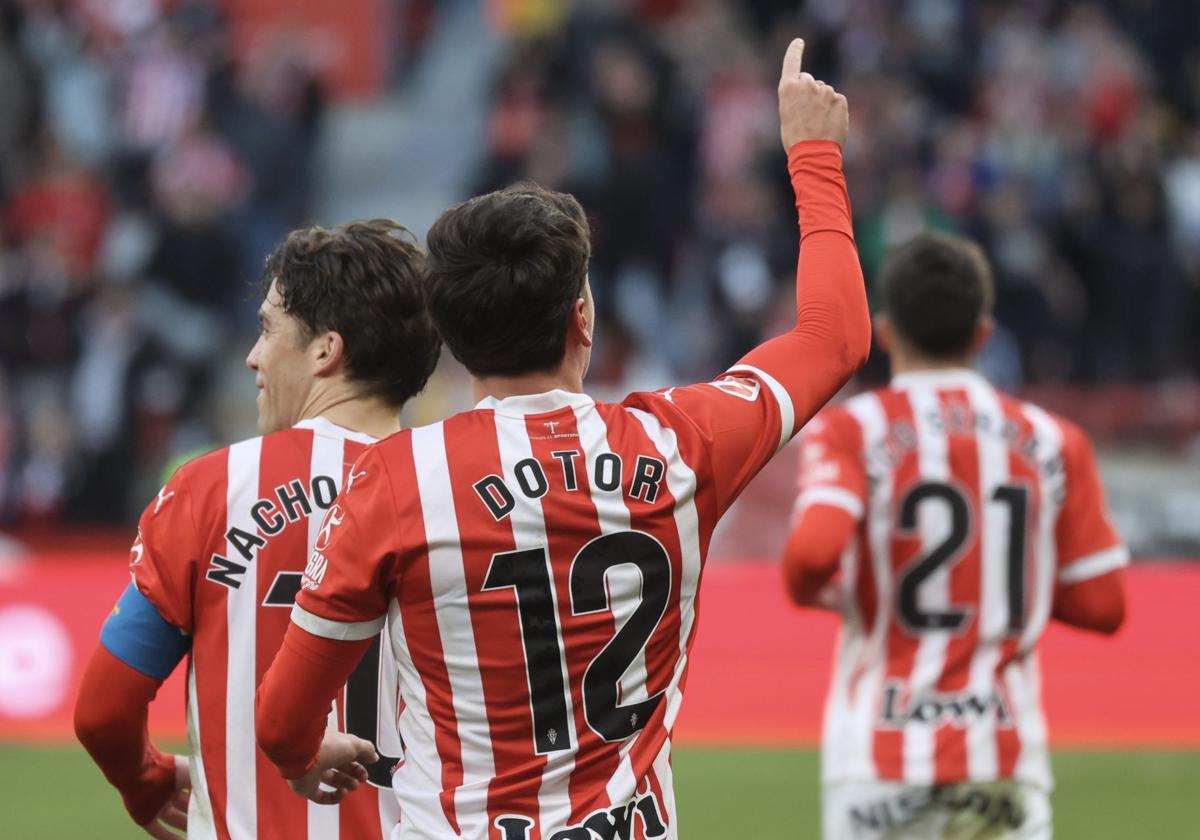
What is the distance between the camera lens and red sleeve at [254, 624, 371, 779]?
275cm

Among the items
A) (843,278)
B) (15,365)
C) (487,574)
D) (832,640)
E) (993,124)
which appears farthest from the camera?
(993,124)

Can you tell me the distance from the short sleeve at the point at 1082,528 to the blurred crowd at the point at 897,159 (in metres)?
8.11

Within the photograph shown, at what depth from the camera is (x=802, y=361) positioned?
303cm

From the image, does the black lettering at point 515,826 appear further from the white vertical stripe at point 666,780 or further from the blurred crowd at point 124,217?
the blurred crowd at point 124,217

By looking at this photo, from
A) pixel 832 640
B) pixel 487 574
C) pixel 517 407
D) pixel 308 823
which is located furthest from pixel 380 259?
pixel 832 640

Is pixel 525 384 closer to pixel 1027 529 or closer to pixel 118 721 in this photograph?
pixel 118 721

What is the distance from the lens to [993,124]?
14.3 m

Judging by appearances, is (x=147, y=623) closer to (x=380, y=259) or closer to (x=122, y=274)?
(x=380, y=259)

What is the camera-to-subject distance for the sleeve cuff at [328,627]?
108 inches

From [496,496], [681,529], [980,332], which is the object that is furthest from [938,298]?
[496,496]

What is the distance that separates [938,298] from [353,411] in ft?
5.87

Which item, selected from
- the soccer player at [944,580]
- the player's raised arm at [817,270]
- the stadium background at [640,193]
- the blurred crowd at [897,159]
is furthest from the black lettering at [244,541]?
the blurred crowd at [897,159]

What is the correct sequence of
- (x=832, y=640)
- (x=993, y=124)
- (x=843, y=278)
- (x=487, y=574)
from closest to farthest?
(x=487, y=574) → (x=843, y=278) → (x=832, y=640) → (x=993, y=124)

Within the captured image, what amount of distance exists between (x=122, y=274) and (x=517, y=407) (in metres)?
11.4
